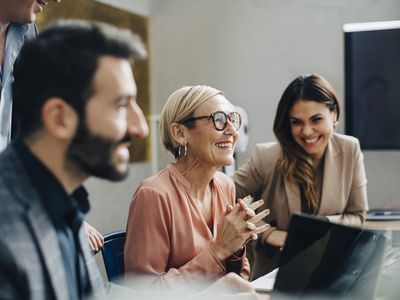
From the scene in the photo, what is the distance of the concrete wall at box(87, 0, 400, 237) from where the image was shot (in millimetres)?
4387

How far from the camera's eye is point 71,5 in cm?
407

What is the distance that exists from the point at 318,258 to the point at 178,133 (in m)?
0.90

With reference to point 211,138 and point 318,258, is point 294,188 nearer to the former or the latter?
point 211,138

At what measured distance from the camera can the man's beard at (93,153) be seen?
895 mm

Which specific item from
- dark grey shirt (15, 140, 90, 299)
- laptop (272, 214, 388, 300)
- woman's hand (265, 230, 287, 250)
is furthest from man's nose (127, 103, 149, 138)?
woman's hand (265, 230, 287, 250)

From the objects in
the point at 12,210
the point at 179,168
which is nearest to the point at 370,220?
the point at 179,168

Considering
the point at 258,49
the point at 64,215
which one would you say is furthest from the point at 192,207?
the point at 258,49

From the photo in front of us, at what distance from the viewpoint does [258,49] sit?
15.8 ft

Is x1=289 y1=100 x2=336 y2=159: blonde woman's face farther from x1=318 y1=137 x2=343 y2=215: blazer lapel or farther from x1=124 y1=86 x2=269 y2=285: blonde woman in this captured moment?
x1=124 y1=86 x2=269 y2=285: blonde woman

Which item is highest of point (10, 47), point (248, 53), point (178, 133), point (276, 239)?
point (248, 53)

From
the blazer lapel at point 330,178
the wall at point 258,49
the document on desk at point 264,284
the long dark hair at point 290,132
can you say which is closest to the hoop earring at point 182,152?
the document on desk at point 264,284

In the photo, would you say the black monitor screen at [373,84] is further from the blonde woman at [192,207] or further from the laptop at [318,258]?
the laptop at [318,258]

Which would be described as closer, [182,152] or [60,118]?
[60,118]

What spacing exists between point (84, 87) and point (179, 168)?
1084mm
